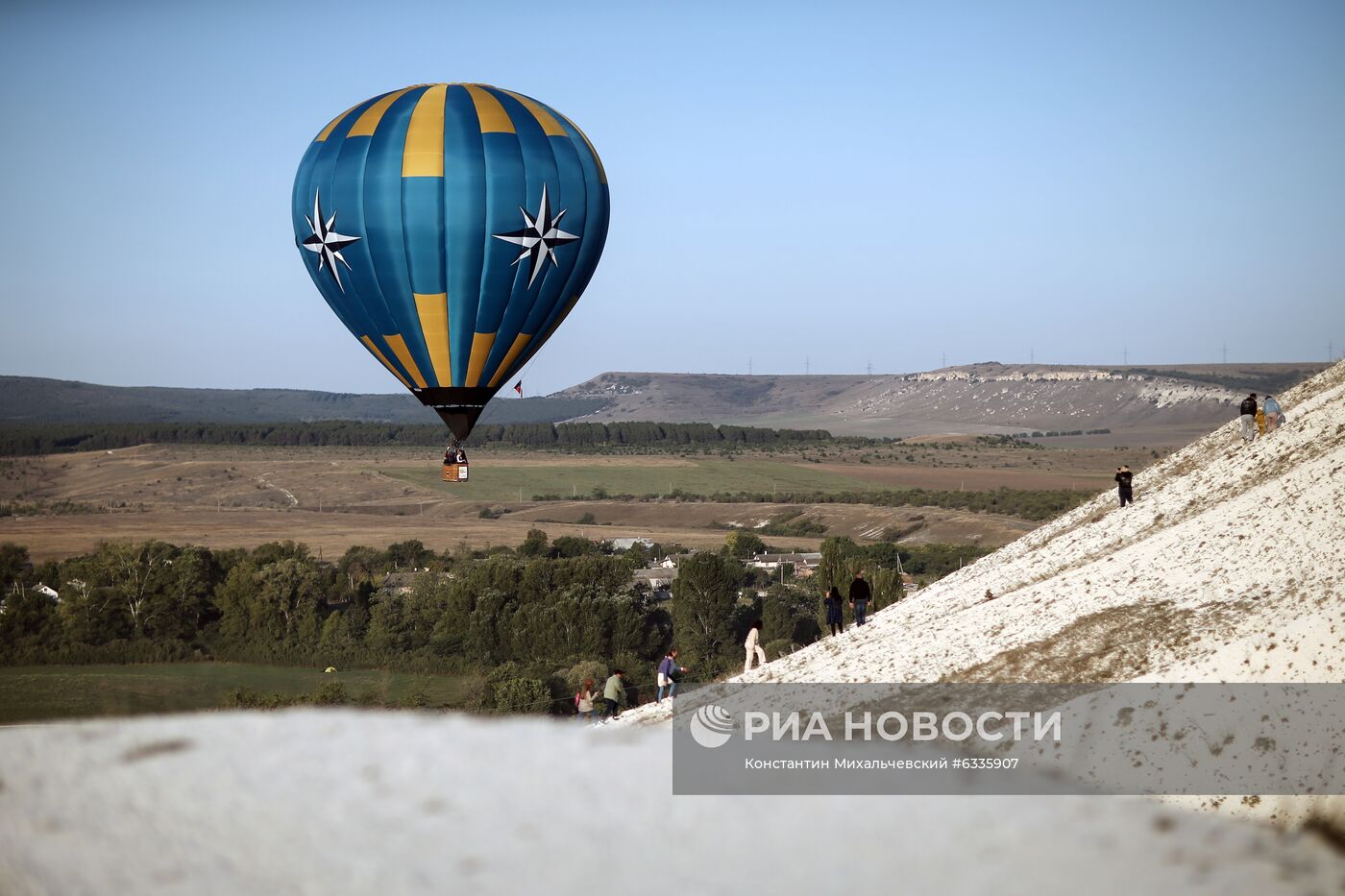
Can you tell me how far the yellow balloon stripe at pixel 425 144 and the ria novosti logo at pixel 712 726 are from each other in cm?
1405

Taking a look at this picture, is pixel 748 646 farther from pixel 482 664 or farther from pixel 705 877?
pixel 482 664

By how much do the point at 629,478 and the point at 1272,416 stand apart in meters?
118

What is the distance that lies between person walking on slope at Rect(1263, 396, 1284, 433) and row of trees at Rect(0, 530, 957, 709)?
77.6 feet

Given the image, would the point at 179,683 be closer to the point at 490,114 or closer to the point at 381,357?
the point at 381,357

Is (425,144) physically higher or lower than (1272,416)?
higher

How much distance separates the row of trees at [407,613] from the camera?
168ft

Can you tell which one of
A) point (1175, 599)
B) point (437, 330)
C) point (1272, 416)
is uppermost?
point (437, 330)

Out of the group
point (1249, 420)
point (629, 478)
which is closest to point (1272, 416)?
point (1249, 420)

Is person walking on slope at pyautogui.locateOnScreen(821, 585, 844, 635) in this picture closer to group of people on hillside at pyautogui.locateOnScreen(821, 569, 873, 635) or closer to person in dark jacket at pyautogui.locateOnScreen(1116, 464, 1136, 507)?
group of people on hillside at pyautogui.locateOnScreen(821, 569, 873, 635)

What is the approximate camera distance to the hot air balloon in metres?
26.9

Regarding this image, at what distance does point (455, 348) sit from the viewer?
27906 millimetres

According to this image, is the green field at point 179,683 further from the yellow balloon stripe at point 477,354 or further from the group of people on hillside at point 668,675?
the group of people on hillside at point 668,675

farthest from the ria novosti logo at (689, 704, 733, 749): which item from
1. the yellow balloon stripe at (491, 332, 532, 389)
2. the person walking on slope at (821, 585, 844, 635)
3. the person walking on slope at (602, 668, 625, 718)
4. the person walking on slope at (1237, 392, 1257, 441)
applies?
the yellow balloon stripe at (491, 332, 532, 389)

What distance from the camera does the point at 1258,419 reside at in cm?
2255
